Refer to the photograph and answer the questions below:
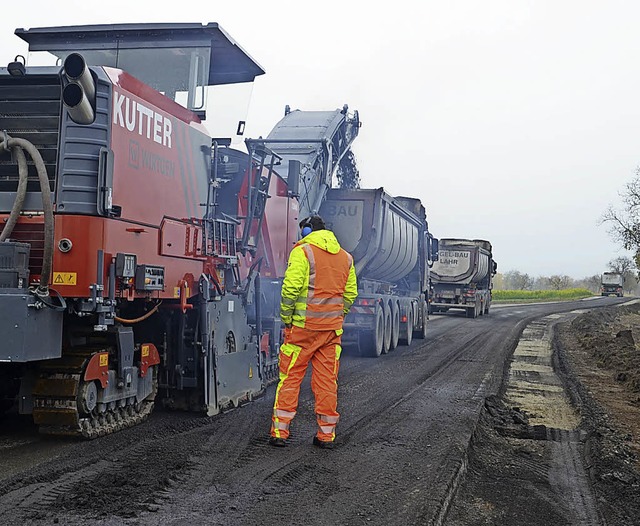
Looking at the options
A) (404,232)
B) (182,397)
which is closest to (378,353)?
(404,232)

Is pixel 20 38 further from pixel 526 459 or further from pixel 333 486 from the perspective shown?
pixel 526 459

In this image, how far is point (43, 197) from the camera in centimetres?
532

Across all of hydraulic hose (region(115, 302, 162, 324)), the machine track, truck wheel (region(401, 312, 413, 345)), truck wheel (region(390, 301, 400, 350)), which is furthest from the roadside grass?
the machine track

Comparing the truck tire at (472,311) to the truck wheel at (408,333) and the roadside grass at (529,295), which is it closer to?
the truck wheel at (408,333)

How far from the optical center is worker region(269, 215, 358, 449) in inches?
240

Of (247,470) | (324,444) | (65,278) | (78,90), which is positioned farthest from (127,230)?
(324,444)

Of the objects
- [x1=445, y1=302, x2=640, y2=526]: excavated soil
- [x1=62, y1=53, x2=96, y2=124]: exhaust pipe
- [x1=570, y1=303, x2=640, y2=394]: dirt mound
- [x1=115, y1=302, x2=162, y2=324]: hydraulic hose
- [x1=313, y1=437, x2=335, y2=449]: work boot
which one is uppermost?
[x1=62, y1=53, x2=96, y2=124]: exhaust pipe

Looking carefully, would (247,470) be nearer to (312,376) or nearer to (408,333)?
(312,376)

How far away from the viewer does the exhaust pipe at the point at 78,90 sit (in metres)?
5.23

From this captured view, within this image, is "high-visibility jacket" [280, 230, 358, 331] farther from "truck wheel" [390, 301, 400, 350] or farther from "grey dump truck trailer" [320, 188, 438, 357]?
"truck wheel" [390, 301, 400, 350]

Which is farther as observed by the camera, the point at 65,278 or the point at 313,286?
the point at 313,286

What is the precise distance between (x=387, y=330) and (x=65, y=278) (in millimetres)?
10565

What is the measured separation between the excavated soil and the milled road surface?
6.3 inches

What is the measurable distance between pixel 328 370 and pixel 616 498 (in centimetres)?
243
